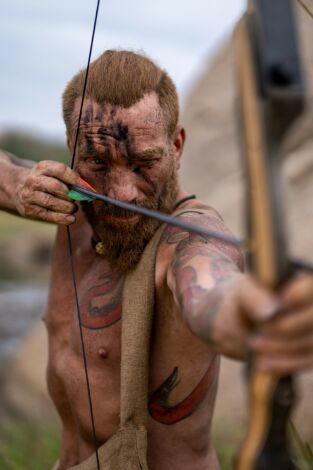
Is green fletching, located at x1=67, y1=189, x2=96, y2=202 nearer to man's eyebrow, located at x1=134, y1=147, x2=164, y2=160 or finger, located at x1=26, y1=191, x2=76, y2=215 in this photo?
finger, located at x1=26, y1=191, x2=76, y2=215

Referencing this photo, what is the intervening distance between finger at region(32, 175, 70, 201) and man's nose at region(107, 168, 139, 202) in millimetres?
105

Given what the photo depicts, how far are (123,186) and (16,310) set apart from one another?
10.2 metres

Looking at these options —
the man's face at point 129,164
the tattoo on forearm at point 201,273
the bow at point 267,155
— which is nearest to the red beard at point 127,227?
the man's face at point 129,164

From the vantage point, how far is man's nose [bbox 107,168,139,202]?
176 centimetres

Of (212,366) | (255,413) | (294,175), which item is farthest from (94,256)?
(294,175)

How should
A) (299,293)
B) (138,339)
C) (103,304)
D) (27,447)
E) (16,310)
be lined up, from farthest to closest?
1. (16,310)
2. (27,447)
3. (103,304)
4. (138,339)
5. (299,293)

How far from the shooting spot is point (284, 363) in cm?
103

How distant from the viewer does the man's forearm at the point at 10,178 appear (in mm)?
2123

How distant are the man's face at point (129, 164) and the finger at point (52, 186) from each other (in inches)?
2.5

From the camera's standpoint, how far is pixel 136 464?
69.2 inches

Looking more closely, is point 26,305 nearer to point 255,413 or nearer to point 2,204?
point 2,204

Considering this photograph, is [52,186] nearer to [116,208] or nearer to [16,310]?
[116,208]

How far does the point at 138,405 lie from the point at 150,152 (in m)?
0.54

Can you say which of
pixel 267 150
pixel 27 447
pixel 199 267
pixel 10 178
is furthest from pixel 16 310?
pixel 267 150
